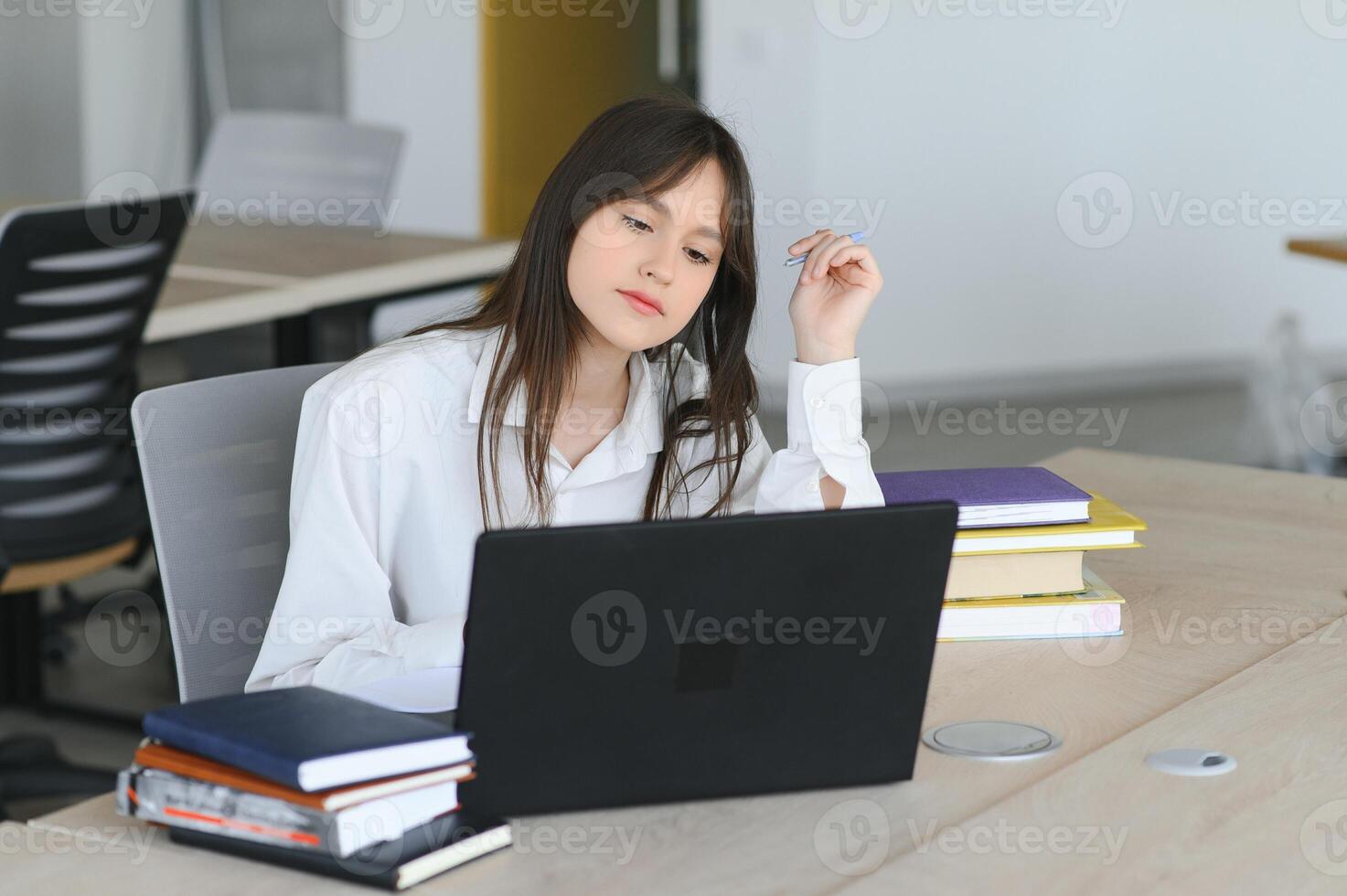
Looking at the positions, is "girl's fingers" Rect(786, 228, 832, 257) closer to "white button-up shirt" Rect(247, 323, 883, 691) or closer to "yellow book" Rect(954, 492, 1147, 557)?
"white button-up shirt" Rect(247, 323, 883, 691)

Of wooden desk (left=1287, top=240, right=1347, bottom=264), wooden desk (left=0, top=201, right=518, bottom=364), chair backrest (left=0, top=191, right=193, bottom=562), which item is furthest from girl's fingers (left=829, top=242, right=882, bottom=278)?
wooden desk (left=1287, top=240, right=1347, bottom=264)

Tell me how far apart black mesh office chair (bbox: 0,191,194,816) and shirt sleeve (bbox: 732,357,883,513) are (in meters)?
→ 1.24

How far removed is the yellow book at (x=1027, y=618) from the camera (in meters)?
1.51

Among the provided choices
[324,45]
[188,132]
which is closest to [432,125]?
[324,45]

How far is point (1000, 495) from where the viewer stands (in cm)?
155

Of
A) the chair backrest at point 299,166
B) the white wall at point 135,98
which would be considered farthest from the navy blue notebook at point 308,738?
the white wall at point 135,98

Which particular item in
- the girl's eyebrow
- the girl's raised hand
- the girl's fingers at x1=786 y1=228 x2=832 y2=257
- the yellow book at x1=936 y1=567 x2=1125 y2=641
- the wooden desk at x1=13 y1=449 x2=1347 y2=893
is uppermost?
the girl's eyebrow

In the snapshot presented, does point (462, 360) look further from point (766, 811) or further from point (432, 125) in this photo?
point (432, 125)

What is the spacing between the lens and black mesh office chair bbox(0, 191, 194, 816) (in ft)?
7.89

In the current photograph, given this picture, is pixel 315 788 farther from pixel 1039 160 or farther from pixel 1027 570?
pixel 1039 160

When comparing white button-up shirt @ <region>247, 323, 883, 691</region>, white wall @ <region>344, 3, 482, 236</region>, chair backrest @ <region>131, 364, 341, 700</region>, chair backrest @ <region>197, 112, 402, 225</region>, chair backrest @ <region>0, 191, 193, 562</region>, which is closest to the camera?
white button-up shirt @ <region>247, 323, 883, 691</region>

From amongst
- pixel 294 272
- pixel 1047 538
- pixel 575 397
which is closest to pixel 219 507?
pixel 575 397

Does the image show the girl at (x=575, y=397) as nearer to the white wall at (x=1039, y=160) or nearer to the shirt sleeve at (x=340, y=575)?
the shirt sleeve at (x=340, y=575)

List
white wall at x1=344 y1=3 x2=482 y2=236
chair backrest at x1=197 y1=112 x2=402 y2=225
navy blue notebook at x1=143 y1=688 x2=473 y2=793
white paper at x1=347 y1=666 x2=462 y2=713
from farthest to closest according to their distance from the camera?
1. white wall at x1=344 y1=3 x2=482 y2=236
2. chair backrest at x1=197 y1=112 x2=402 y2=225
3. white paper at x1=347 y1=666 x2=462 y2=713
4. navy blue notebook at x1=143 y1=688 x2=473 y2=793
